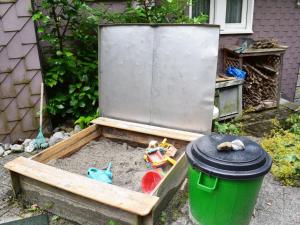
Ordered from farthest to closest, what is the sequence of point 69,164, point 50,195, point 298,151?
1. point 298,151
2. point 69,164
3. point 50,195

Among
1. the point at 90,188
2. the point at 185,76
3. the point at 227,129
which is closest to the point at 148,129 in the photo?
the point at 185,76

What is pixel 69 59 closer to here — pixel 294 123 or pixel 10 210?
pixel 10 210

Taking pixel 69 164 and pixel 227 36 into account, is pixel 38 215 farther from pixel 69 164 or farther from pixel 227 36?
pixel 227 36

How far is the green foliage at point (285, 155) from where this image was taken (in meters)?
3.38

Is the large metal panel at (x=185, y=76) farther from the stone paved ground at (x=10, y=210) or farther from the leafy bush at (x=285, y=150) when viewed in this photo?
the stone paved ground at (x=10, y=210)

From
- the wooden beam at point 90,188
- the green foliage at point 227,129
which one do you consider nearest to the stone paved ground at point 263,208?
the wooden beam at point 90,188

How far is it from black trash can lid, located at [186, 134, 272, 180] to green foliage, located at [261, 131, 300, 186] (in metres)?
1.17

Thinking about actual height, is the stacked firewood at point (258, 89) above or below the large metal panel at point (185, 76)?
below

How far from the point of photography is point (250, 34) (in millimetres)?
6086

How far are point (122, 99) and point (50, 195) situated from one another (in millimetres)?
1610

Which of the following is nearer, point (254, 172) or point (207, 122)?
point (254, 172)

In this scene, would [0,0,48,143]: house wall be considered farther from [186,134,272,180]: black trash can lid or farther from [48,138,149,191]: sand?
[186,134,272,180]: black trash can lid

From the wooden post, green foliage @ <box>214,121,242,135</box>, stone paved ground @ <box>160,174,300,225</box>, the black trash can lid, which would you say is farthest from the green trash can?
green foliage @ <box>214,121,242,135</box>

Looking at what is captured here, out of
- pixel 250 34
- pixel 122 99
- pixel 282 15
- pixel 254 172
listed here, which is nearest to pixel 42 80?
pixel 122 99
